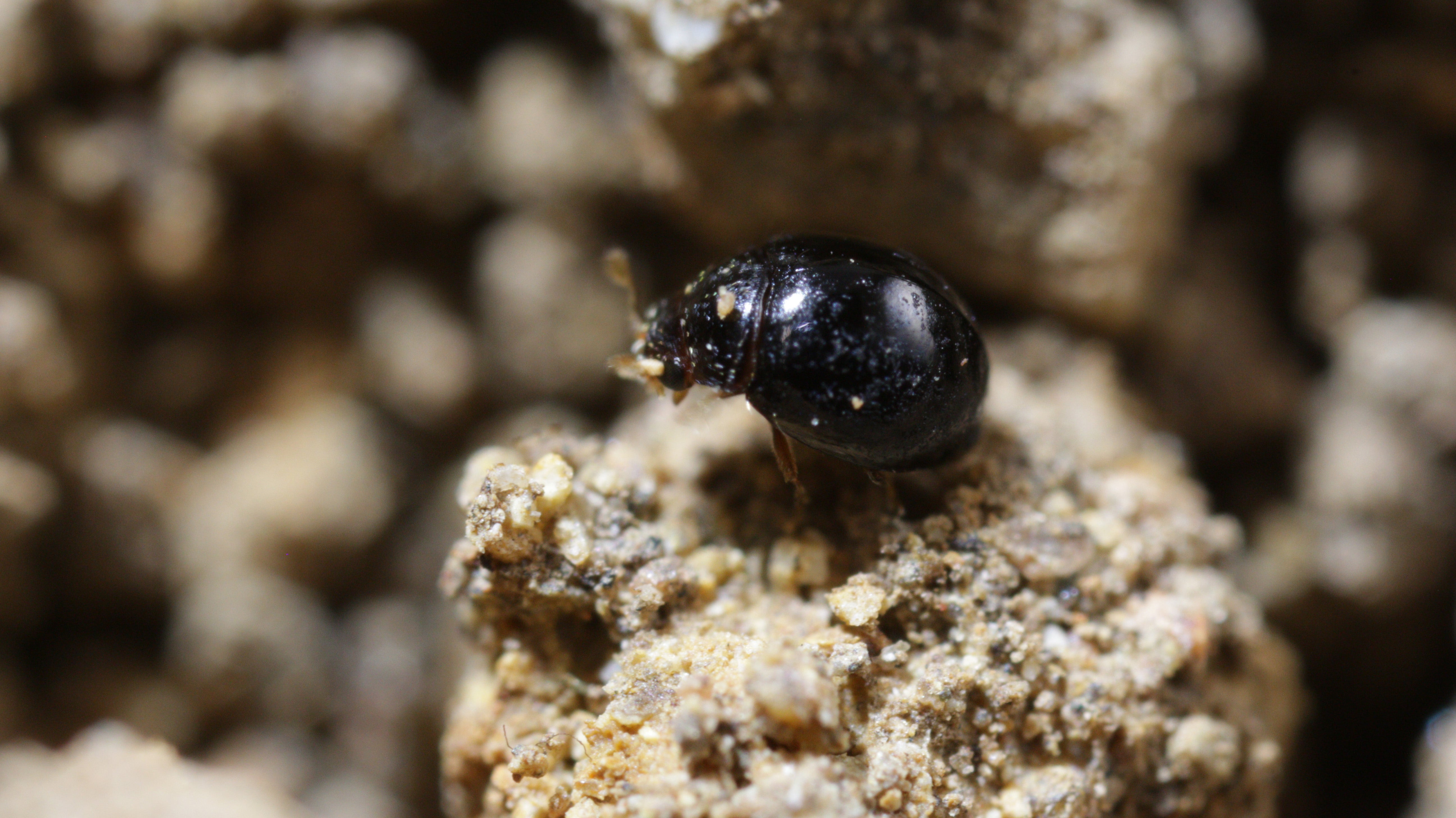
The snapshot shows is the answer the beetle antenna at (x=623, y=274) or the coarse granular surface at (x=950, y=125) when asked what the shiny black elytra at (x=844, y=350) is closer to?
the beetle antenna at (x=623, y=274)

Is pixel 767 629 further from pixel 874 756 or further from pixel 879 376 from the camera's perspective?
pixel 879 376

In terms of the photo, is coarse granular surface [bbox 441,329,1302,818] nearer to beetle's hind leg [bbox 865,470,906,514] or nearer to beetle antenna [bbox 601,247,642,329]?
beetle's hind leg [bbox 865,470,906,514]

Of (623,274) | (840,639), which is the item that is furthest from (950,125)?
(840,639)

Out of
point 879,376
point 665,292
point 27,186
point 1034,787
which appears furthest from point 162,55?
point 1034,787

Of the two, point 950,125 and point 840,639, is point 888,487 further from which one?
point 950,125

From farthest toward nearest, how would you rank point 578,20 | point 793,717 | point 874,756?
point 578,20
point 874,756
point 793,717
